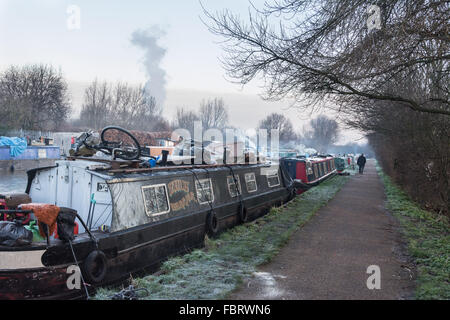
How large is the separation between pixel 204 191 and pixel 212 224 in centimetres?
79

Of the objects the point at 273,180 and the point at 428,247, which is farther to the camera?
the point at 273,180

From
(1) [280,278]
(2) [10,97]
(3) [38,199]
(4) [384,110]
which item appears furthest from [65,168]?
(2) [10,97]

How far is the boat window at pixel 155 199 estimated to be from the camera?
6.70m

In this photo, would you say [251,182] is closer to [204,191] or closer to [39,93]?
[204,191]

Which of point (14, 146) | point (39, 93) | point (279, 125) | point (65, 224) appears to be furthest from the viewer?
point (279, 125)

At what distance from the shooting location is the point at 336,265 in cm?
595

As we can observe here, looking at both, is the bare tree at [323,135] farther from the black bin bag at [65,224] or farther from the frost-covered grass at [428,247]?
the black bin bag at [65,224]

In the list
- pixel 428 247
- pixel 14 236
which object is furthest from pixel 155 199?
pixel 428 247

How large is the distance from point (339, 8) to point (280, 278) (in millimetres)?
4334

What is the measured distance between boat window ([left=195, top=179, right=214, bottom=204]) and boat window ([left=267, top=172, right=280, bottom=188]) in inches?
176

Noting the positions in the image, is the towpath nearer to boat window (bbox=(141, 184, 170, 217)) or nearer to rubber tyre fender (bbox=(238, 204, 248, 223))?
rubber tyre fender (bbox=(238, 204, 248, 223))

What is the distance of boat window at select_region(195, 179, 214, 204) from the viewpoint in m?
8.43

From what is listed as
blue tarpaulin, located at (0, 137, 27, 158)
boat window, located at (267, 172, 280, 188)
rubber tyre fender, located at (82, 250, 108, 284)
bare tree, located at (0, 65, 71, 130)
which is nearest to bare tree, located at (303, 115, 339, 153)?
bare tree, located at (0, 65, 71, 130)

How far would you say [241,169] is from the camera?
427 inches
